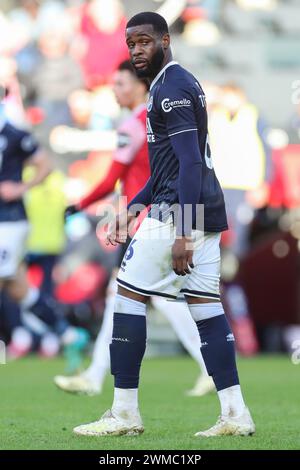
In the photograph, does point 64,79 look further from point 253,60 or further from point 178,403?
point 178,403

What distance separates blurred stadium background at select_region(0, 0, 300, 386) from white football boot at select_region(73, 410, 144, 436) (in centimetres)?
579

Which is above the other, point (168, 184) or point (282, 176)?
point (282, 176)

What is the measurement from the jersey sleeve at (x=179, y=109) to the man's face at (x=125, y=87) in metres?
2.82

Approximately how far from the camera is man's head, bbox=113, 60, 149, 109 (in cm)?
853

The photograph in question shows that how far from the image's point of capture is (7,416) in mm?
7031

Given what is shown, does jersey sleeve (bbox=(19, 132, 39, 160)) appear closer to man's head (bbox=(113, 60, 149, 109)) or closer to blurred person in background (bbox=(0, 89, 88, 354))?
blurred person in background (bbox=(0, 89, 88, 354))

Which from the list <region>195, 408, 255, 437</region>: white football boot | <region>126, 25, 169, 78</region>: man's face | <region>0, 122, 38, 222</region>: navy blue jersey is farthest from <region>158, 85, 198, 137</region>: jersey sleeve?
<region>0, 122, 38, 222</region>: navy blue jersey

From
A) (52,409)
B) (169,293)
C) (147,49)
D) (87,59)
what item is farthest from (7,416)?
(87,59)

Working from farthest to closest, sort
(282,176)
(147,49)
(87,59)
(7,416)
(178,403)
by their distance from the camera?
(87,59) < (282,176) < (178,403) < (7,416) < (147,49)

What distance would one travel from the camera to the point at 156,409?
7547mm

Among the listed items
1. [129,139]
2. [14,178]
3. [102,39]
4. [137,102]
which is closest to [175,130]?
[129,139]

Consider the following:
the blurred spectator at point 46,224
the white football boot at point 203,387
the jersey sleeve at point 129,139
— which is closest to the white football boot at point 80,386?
the white football boot at point 203,387

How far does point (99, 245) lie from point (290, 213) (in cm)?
226

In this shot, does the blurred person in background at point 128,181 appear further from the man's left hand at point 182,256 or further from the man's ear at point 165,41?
the man's left hand at point 182,256
